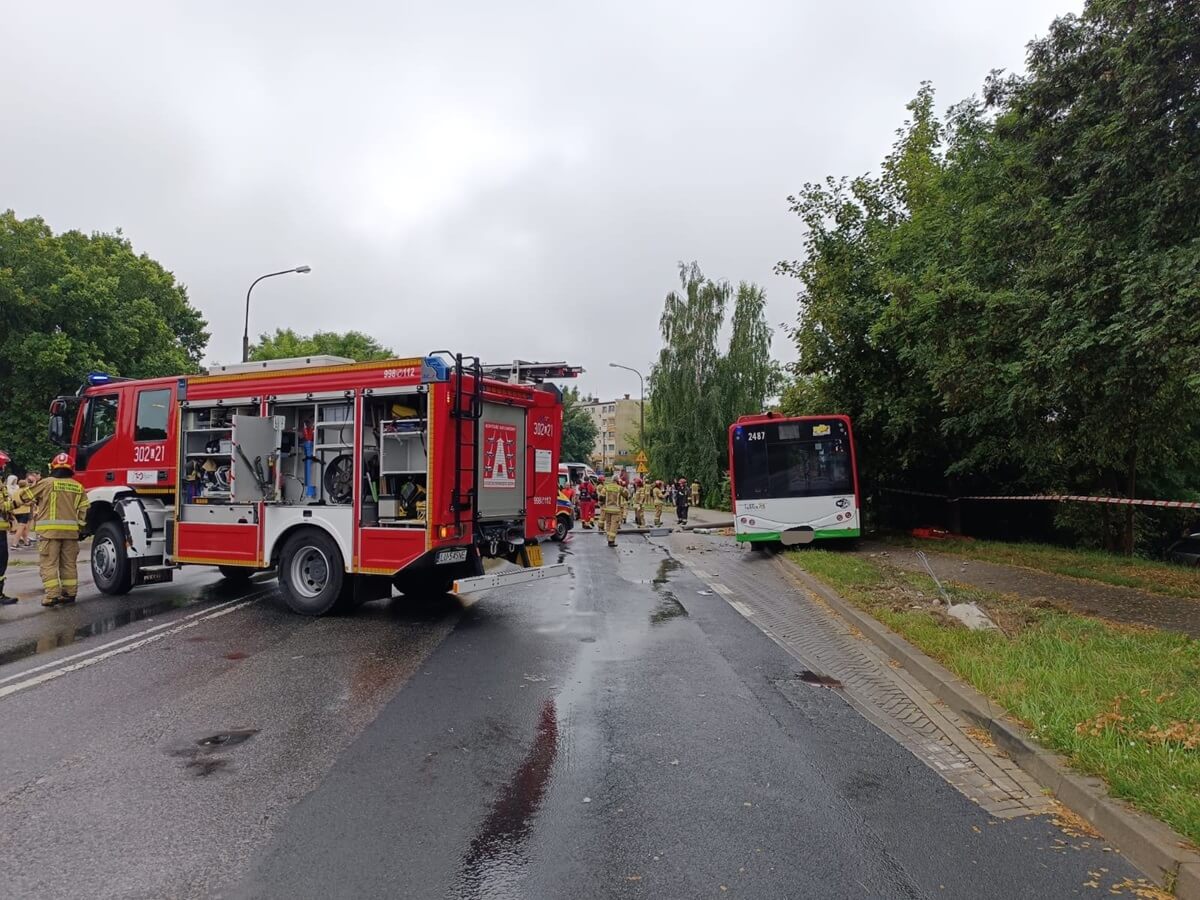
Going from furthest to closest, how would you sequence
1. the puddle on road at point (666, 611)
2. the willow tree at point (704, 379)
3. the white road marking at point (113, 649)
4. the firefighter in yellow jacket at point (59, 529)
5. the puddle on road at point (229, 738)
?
the willow tree at point (704, 379) < the firefighter in yellow jacket at point (59, 529) < the puddle on road at point (666, 611) < the white road marking at point (113, 649) < the puddle on road at point (229, 738)

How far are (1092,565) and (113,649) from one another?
13.7 meters

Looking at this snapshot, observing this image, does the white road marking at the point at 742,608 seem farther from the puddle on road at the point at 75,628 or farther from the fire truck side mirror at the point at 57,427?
the fire truck side mirror at the point at 57,427

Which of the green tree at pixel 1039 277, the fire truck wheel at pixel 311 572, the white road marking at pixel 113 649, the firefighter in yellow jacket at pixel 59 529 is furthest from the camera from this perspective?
the firefighter in yellow jacket at pixel 59 529

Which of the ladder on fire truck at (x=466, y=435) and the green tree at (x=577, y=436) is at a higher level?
the green tree at (x=577, y=436)

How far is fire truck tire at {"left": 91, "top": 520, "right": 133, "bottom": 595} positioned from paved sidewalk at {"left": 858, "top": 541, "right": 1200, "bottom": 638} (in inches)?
448

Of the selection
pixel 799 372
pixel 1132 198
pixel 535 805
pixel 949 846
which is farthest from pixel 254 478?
pixel 799 372

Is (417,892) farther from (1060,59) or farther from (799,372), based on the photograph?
(799,372)

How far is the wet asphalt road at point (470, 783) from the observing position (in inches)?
137

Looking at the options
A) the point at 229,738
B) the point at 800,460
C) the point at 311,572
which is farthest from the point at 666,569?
the point at 229,738

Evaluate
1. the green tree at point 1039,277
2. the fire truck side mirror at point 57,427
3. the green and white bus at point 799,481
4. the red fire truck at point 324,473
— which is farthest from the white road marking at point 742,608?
the fire truck side mirror at point 57,427

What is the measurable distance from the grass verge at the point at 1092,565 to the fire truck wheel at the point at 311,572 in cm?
1012

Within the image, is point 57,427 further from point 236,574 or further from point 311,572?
point 311,572

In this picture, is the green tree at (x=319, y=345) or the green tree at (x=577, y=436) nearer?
the green tree at (x=319, y=345)

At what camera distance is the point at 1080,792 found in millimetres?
4207
